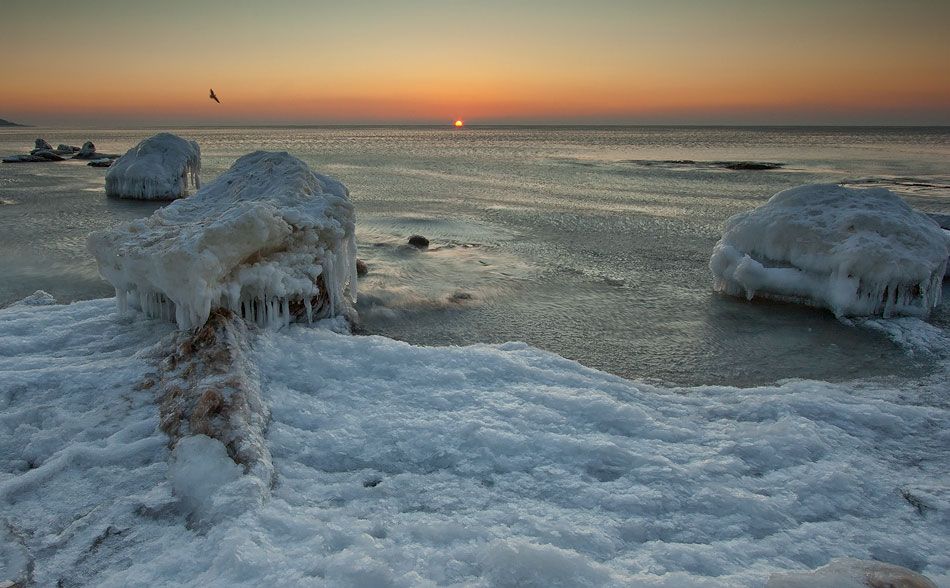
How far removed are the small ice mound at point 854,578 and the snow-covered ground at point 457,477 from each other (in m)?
0.18

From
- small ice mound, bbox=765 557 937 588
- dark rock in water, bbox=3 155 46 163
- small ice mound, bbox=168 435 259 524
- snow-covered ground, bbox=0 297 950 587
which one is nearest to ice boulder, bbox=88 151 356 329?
snow-covered ground, bbox=0 297 950 587

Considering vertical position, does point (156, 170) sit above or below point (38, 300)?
above

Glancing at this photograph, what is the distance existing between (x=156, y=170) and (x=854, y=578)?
933 inches

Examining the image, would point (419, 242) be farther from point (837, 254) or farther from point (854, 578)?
point (854, 578)

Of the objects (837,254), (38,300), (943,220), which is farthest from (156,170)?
(943,220)

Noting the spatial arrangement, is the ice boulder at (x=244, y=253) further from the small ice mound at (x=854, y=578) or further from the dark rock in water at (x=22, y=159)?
the dark rock in water at (x=22, y=159)

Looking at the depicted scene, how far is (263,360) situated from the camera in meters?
6.43

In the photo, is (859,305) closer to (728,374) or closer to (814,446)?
(728,374)

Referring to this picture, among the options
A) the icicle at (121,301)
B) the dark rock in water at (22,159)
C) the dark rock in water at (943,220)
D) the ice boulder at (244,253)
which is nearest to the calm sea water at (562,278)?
the ice boulder at (244,253)

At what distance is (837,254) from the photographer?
30.6ft

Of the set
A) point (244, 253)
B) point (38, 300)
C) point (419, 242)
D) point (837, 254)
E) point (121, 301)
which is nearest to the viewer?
point (244, 253)

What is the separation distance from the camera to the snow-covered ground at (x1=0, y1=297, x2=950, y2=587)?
367cm

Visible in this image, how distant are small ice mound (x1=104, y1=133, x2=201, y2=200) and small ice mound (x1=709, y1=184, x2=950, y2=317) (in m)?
19.4

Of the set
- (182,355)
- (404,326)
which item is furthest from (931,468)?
(182,355)
